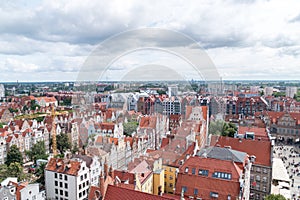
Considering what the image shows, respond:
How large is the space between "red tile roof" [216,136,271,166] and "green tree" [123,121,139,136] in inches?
192

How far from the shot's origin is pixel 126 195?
609cm

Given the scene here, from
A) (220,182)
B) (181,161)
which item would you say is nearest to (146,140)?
(181,161)

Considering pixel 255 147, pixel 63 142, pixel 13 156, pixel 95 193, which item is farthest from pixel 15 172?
pixel 255 147

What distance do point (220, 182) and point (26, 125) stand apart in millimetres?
18380

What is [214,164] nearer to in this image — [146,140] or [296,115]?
[146,140]

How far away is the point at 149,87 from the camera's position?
916 centimetres

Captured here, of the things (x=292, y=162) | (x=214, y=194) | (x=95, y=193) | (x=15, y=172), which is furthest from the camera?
(x=292, y=162)

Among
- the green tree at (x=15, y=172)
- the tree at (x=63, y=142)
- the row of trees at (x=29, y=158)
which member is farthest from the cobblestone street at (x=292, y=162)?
the tree at (x=63, y=142)

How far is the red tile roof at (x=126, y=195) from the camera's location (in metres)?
5.91

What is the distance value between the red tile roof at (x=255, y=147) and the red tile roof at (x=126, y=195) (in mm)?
7538

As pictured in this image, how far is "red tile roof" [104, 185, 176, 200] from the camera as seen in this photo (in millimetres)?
5914

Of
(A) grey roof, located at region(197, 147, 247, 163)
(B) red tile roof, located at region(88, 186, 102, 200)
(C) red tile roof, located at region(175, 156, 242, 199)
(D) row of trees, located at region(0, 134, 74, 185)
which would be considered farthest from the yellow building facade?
(D) row of trees, located at region(0, 134, 74, 185)

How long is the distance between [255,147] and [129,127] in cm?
724

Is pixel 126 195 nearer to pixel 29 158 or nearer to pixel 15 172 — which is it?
pixel 15 172
